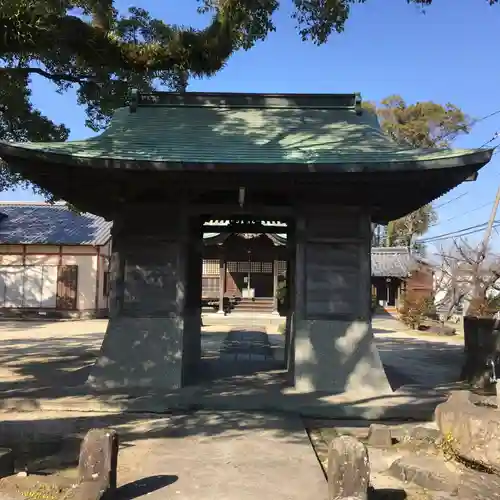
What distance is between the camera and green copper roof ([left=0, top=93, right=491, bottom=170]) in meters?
7.73

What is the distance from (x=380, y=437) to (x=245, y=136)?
529 cm

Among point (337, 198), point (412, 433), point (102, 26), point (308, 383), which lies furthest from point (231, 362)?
point (102, 26)

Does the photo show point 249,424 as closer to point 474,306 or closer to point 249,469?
point 249,469

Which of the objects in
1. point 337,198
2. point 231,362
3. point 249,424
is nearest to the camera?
point 249,424

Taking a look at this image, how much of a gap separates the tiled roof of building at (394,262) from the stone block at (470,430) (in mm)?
34091

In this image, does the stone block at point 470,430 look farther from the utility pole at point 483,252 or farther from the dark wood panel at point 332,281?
the utility pole at point 483,252

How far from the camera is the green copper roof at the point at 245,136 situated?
7.73 metres

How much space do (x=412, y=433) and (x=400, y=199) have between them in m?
4.30

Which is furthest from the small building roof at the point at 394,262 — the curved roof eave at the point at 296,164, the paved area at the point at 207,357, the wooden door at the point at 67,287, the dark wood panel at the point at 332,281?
the curved roof eave at the point at 296,164

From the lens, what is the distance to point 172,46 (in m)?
8.32

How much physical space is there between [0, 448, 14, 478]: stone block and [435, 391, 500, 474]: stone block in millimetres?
4342

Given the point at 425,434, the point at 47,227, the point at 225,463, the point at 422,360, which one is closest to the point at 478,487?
the point at 425,434

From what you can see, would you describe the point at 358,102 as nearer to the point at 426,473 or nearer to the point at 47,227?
the point at 426,473

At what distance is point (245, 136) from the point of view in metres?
9.23
